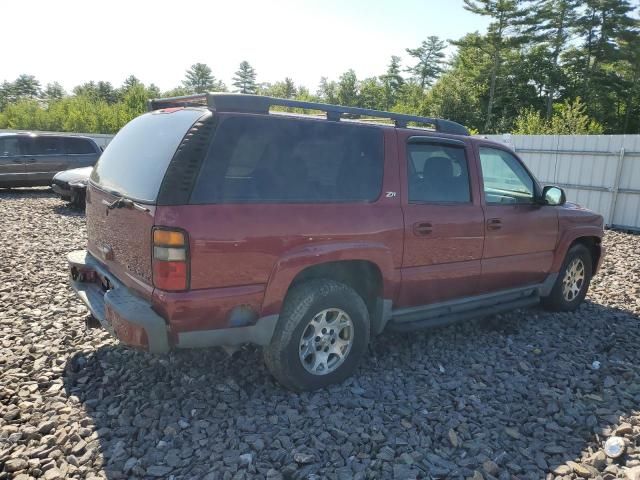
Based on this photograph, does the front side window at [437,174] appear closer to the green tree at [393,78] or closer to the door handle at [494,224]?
the door handle at [494,224]

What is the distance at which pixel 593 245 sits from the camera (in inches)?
212

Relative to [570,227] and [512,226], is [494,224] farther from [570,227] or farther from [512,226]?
[570,227]

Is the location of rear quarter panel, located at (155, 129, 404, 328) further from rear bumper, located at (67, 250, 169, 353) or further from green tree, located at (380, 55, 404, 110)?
green tree, located at (380, 55, 404, 110)

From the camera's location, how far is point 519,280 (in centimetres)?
459

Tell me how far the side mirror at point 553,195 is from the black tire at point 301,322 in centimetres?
240

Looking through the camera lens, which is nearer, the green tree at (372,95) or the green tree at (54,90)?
the green tree at (372,95)

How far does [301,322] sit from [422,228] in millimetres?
1192

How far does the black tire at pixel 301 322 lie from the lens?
121 inches

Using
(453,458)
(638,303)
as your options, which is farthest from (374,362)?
(638,303)

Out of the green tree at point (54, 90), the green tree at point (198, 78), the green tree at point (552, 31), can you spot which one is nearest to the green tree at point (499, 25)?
the green tree at point (552, 31)

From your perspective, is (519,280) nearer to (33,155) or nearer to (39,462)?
(39,462)

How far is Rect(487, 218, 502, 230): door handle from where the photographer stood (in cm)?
409

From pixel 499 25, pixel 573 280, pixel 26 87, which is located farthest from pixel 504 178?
pixel 26 87

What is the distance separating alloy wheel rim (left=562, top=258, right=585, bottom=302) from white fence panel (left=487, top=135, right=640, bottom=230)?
6.67 meters
